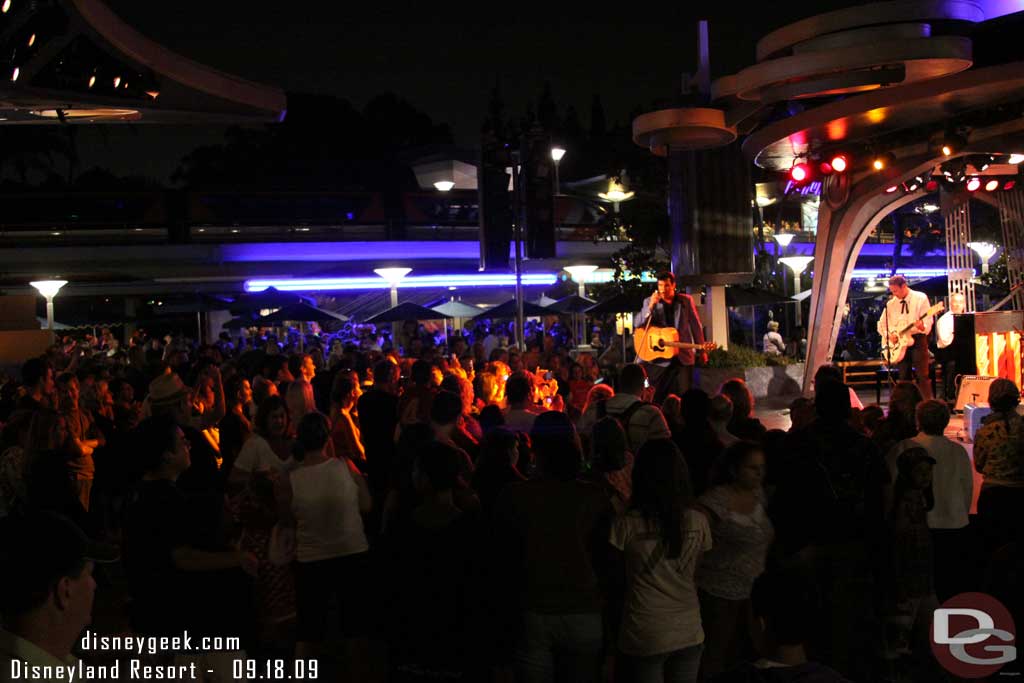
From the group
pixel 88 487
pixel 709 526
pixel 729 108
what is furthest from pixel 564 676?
pixel 729 108

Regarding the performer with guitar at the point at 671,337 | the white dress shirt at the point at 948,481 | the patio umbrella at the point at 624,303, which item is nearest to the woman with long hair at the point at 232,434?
the white dress shirt at the point at 948,481

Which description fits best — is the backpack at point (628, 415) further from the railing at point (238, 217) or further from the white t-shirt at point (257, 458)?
the railing at point (238, 217)

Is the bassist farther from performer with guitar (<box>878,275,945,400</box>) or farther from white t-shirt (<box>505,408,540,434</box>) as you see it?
white t-shirt (<box>505,408,540,434</box>)

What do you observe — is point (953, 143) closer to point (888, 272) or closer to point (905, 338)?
point (905, 338)

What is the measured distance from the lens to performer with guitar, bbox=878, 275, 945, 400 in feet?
45.5

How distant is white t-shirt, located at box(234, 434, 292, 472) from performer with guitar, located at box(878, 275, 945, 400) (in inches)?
408

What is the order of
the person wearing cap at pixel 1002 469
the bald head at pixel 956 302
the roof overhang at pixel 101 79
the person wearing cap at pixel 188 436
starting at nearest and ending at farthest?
1. the person wearing cap at pixel 1002 469
2. the person wearing cap at pixel 188 436
3. the roof overhang at pixel 101 79
4. the bald head at pixel 956 302

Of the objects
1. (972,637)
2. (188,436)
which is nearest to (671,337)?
(188,436)

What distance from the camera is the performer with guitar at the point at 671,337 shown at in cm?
1141

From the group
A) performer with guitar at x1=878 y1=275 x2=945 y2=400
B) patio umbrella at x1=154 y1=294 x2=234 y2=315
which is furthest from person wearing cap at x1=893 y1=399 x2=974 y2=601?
patio umbrella at x1=154 y1=294 x2=234 y2=315

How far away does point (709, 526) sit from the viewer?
429 centimetres

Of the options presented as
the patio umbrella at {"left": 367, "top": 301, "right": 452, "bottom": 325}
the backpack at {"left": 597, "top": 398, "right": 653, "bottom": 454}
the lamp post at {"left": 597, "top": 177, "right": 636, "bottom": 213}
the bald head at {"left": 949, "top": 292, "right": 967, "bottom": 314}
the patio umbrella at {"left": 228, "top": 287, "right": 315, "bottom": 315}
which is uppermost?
the lamp post at {"left": 597, "top": 177, "right": 636, "bottom": 213}

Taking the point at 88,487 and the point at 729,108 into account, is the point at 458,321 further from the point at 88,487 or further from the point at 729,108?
the point at 88,487

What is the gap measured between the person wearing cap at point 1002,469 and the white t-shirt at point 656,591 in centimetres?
280
